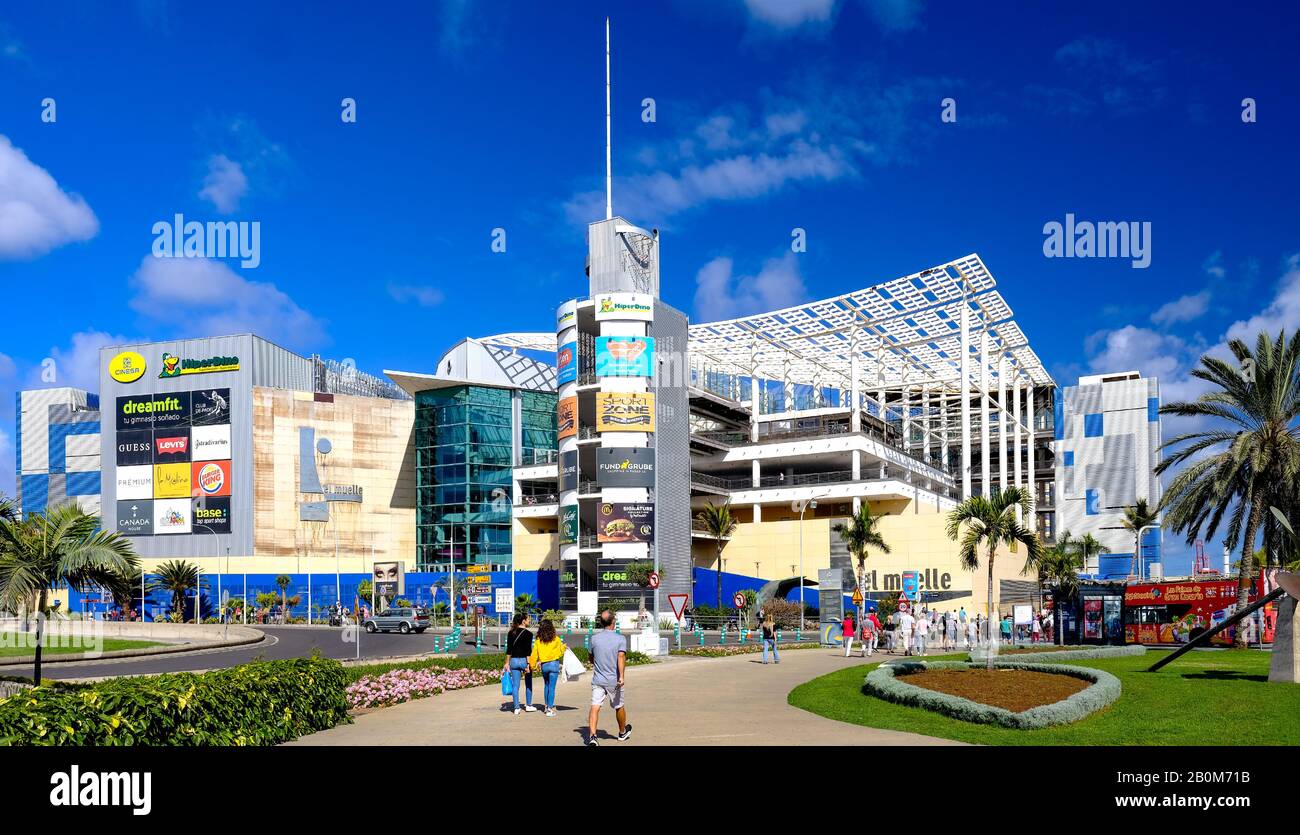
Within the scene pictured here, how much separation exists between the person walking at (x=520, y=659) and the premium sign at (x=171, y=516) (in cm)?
9083

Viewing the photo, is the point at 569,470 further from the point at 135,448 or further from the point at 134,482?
the point at 135,448

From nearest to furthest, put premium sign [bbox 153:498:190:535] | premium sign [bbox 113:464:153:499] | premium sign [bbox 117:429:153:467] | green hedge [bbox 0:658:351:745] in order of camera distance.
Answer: green hedge [bbox 0:658:351:745]
premium sign [bbox 153:498:190:535]
premium sign [bbox 113:464:153:499]
premium sign [bbox 117:429:153:467]

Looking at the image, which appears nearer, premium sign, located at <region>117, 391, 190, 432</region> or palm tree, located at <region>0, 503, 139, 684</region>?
palm tree, located at <region>0, 503, 139, 684</region>

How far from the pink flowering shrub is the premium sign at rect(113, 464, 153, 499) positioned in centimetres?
8709

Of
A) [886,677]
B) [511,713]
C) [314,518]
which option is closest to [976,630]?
[886,677]

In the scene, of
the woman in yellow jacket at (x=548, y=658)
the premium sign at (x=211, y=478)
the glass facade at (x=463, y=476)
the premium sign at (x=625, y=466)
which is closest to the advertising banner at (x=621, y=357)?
the premium sign at (x=625, y=466)

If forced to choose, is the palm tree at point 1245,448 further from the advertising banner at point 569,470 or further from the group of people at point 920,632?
the advertising banner at point 569,470

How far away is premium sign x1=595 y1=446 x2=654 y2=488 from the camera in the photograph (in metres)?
73.2

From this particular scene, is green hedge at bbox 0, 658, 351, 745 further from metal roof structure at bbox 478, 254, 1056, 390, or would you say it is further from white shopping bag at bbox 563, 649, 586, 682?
metal roof structure at bbox 478, 254, 1056, 390

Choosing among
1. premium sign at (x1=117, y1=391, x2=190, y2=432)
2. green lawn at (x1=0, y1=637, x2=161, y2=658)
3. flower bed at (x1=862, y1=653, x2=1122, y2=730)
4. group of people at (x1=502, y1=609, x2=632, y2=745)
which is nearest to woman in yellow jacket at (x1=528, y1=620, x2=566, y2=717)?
group of people at (x1=502, y1=609, x2=632, y2=745)

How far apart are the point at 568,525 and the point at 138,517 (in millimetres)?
48429

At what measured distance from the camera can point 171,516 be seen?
101 meters
